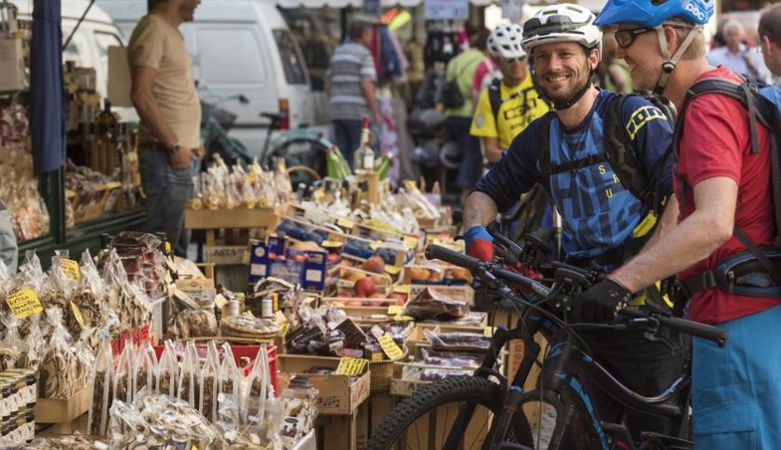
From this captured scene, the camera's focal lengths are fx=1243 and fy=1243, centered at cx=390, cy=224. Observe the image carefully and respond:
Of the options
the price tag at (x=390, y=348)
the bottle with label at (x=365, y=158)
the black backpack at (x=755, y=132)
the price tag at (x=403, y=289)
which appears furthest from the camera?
the bottle with label at (x=365, y=158)

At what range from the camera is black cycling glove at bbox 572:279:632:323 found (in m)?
3.26

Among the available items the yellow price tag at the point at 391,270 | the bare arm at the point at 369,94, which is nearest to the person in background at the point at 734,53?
the bare arm at the point at 369,94

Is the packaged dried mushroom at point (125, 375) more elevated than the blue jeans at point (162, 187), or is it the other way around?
the blue jeans at point (162, 187)

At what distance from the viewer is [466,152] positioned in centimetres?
1582

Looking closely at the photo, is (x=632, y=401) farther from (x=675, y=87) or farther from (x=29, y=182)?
(x=29, y=182)

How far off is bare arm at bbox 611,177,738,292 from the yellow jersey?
5464 millimetres

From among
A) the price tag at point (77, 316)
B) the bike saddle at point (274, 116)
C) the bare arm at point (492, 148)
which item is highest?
the bare arm at point (492, 148)

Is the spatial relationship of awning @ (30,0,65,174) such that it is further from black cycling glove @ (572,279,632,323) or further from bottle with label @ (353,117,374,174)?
black cycling glove @ (572,279,632,323)

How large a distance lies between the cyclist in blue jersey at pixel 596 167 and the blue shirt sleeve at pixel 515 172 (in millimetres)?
81

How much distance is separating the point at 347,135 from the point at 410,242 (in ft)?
26.2

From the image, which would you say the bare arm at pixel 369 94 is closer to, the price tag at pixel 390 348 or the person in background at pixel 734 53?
the person in background at pixel 734 53

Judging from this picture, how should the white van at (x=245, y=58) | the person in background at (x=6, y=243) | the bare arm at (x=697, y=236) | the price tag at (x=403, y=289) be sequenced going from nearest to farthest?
the bare arm at (x=697, y=236), the person in background at (x=6, y=243), the price tag at (x=403, y=289), the white van at (x=245, y=58)

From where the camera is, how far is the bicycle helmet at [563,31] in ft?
14.5

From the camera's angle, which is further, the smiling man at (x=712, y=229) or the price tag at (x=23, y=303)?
the price tag at (x=23, y=303)
